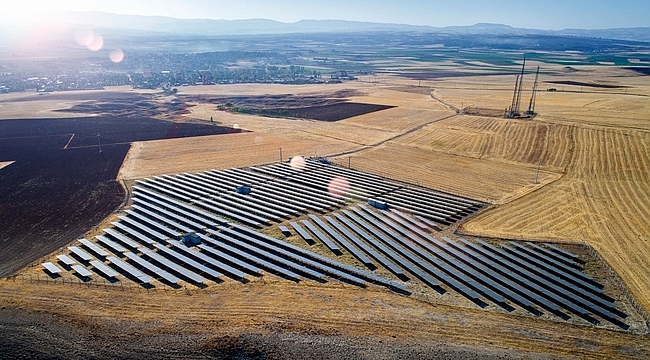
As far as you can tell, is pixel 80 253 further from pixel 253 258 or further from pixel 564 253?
pixel 564 253

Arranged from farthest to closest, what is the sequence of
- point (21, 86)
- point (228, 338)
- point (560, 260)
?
1. point (21, 86)
2. point (560, 260)
3. point (228, 338)

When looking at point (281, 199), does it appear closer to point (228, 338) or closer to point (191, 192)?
point (191, 192)

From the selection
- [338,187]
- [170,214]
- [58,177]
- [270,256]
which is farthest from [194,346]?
[58,177]

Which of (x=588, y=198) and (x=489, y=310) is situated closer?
(x=489, y=310)

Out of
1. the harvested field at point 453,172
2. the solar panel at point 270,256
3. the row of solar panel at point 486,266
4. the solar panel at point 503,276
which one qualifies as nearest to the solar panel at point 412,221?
the row of solar panel at point 486,266

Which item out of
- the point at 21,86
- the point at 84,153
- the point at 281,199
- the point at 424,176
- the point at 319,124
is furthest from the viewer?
the point at 21,86

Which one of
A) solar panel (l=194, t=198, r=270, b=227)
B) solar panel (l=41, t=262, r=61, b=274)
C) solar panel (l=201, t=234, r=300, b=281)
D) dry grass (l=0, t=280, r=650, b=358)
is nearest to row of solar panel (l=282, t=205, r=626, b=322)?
dry grass (l=0, t=280, r=650, b=358)

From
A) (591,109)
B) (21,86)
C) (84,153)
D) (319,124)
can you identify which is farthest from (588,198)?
(21,86)
